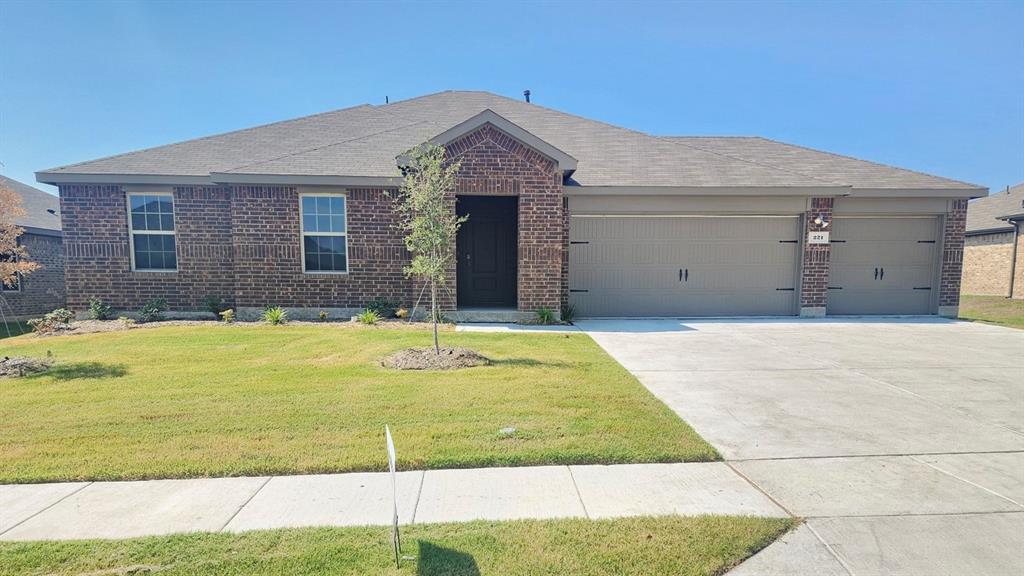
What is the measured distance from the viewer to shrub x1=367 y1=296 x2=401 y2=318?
1082cm

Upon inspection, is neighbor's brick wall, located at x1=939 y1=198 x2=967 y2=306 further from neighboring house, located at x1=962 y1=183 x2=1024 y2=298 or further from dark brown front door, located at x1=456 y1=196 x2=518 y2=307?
dark brown front door, located at x1=456 y1=196 x2=518 y2=307

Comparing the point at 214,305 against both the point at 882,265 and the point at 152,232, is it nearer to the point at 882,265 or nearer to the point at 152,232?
the point at 152,232

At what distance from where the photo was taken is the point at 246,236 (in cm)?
1064

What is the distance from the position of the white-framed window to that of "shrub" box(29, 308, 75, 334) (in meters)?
4.95

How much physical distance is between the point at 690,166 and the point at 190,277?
1293 centimetres

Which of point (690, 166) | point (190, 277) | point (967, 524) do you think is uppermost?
point (690, 166)

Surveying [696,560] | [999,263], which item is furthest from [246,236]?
[999,263]

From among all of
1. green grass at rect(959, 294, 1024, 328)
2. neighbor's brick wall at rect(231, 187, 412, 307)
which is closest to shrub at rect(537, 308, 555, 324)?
neighbor's brick wall at rect(231, 187, 412, 307)

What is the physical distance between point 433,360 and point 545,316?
4.32 meters

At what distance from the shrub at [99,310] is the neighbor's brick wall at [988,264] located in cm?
3016

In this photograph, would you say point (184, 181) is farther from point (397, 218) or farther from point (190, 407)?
point (190, 407)

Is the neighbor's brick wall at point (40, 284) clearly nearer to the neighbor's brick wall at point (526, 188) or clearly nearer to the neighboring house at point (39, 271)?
the neighboring house at point (39, 271)

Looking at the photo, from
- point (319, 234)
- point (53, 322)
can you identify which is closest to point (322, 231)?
point (319, 234)

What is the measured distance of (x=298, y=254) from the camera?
10.8 m
